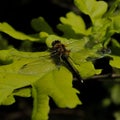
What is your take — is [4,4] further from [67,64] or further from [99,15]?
[67,64]

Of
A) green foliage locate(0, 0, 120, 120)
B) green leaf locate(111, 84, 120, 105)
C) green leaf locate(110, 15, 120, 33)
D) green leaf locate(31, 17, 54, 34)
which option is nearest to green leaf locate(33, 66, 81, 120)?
green foliage locate(0, 0, 120, 120)

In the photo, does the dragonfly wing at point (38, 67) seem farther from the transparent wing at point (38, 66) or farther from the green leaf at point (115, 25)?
the green leaf at point (115, 25)

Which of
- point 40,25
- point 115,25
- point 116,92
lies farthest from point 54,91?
point 116,92

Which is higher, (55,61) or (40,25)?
(40,25)

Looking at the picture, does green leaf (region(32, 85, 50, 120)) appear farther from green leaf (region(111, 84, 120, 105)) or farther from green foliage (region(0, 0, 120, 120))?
green leaf (region(111, 84, 120, 105))

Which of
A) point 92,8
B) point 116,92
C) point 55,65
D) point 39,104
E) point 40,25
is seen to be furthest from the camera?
point 116,92

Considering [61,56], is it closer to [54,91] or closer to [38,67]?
[38,67]

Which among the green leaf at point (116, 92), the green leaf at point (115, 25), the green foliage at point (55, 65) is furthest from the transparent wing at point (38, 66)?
the green leaf at point (116, 92)

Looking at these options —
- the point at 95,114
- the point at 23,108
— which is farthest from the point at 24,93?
the point at 23,108
